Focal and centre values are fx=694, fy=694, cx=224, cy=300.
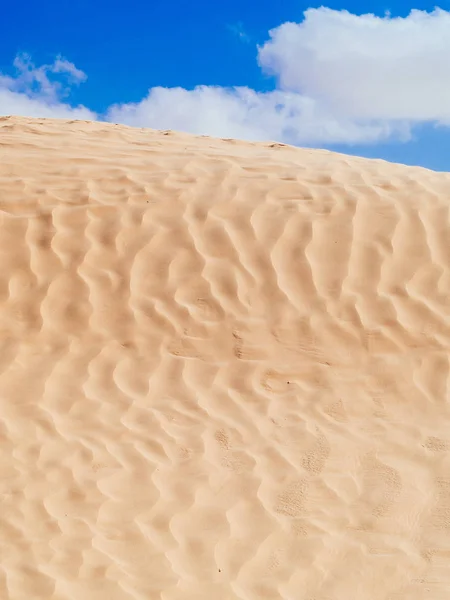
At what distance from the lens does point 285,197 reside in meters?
6.80

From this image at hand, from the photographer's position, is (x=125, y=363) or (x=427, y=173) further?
(x=427, y=173)

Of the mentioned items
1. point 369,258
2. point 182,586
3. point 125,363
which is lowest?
point 182,586

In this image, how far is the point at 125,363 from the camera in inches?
218

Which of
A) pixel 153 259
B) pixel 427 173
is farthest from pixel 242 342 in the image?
pixel 427 173

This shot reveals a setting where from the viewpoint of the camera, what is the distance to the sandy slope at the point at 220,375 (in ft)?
12.5

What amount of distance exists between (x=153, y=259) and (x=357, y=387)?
2149 millimetres

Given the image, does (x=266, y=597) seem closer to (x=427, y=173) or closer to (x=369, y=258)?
(x=369, y=258)

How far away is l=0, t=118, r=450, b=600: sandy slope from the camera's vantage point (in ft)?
12.5

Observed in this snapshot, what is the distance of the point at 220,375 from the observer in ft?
17.9

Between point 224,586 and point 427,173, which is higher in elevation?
point 427,173

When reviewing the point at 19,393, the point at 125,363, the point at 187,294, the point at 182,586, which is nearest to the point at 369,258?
the point at 187,294

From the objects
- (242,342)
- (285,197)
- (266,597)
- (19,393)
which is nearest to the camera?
(266,597)

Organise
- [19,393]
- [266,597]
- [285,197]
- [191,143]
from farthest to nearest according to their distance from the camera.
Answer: [191,143] < [285,197] < [19,393] < [266,597]

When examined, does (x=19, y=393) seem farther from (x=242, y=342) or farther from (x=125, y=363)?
(x=242, y=342)
